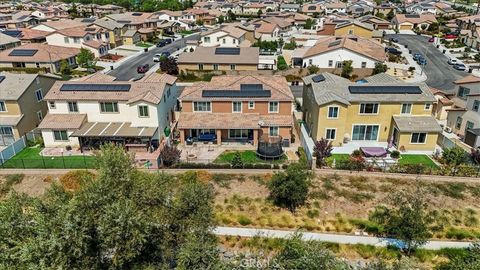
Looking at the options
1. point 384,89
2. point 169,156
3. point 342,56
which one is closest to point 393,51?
point 342,56

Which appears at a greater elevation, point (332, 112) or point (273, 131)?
point (332, 112)

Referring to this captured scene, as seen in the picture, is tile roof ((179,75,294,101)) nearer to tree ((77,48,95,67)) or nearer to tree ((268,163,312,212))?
tree ((268,163,312,212))

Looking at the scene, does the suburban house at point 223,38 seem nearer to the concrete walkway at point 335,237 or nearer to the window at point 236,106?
the window at point 236,106

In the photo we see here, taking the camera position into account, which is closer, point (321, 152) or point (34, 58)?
point (321, 152)

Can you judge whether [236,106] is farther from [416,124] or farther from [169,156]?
[416,124]

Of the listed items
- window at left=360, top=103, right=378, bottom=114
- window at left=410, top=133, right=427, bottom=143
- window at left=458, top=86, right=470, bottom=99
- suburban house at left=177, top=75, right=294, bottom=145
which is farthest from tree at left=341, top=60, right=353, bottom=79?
window at left=410, top=133, right=427, bottom=143

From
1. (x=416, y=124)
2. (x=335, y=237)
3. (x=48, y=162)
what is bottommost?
(x=335, y=237)

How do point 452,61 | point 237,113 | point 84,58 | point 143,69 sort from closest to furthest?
1. point 237,113
2. point 143,69
3. point 84,58
4. point 452,61
